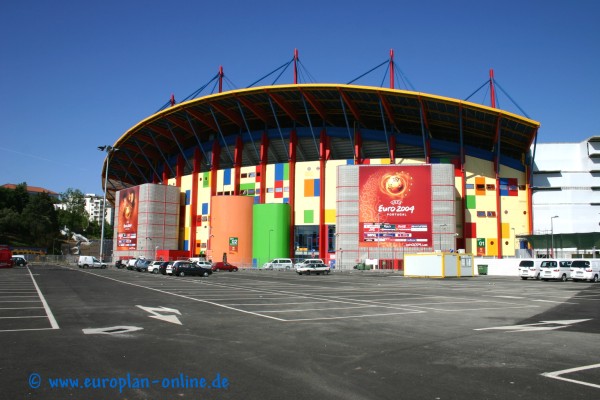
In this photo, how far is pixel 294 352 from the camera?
954 centimetres

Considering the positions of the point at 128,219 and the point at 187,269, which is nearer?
the point at 187,269

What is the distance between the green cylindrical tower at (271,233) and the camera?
2805 inches

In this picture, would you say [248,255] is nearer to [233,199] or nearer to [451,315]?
[233,199]

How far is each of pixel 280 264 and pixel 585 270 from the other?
119 ft

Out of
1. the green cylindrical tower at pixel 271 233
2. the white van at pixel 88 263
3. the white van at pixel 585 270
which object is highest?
the green cylindrical tower at pixel 271 233

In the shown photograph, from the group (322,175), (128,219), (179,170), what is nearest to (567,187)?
(322,175)

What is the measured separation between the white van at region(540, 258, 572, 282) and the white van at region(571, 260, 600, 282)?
689mm

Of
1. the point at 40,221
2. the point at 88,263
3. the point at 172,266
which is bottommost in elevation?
the point at 88,263

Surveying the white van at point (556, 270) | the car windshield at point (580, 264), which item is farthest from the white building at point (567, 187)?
the car windshield at point (580, 264)

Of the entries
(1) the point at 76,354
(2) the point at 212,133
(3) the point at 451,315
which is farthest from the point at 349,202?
(1) the point at 76,354

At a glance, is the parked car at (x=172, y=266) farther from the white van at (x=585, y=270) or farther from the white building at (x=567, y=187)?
the white building at (x=567, y=187)

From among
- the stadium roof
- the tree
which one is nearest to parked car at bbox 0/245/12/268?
the stadium roof

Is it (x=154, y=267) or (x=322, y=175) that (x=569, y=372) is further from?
(x=322, y=175)

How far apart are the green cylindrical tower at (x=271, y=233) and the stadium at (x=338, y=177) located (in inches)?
6.4
